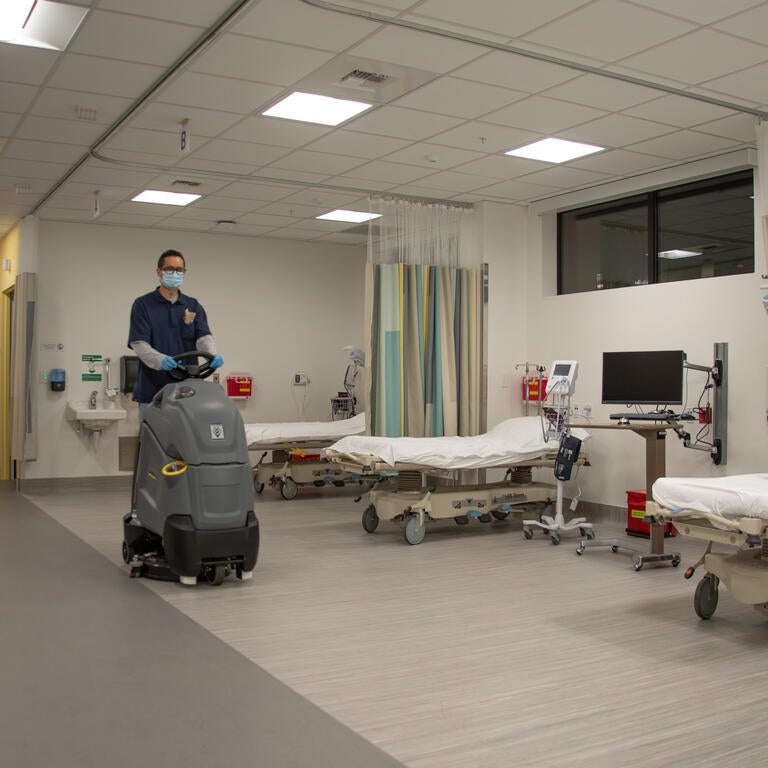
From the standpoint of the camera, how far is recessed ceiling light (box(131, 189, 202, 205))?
312 inches

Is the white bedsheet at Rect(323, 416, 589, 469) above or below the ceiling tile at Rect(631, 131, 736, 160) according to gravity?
below

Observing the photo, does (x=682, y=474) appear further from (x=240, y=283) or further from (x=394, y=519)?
(x=240, y=283)

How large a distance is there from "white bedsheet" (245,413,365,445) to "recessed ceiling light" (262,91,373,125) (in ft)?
11.6

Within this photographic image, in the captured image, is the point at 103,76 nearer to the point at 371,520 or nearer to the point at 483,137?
the point at 483,137

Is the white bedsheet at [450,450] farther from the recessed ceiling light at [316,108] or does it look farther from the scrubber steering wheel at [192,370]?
the recessed ceiling light at [316,108]

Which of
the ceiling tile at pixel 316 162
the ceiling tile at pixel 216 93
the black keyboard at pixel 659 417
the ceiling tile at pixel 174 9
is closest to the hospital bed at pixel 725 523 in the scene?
the black keyboard at pixel 659 417

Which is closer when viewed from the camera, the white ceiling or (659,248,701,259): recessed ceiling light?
the white ceiling

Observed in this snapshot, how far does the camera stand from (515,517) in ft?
23.9

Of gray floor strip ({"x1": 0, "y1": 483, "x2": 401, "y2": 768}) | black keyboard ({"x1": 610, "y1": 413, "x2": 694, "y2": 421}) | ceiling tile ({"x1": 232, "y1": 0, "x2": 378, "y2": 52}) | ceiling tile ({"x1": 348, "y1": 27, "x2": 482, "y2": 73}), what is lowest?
gray floor strip ({"x1": 0, "y1": 483, "x2": 401, "y2": 768})

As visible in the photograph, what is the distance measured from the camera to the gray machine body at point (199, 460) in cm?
442

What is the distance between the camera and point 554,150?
21.0ft

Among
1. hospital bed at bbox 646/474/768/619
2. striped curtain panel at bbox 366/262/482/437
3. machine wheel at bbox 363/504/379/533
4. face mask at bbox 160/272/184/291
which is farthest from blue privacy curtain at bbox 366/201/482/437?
hospital bed at bbox 646/474/768/619

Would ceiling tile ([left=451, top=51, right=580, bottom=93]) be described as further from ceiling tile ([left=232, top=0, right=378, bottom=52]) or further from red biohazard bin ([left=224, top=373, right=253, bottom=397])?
red biohazard bin ([left=224, top=373, right=253, bottom=397])

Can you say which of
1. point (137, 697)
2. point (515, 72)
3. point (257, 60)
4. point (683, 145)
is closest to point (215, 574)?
point (137, 697)
